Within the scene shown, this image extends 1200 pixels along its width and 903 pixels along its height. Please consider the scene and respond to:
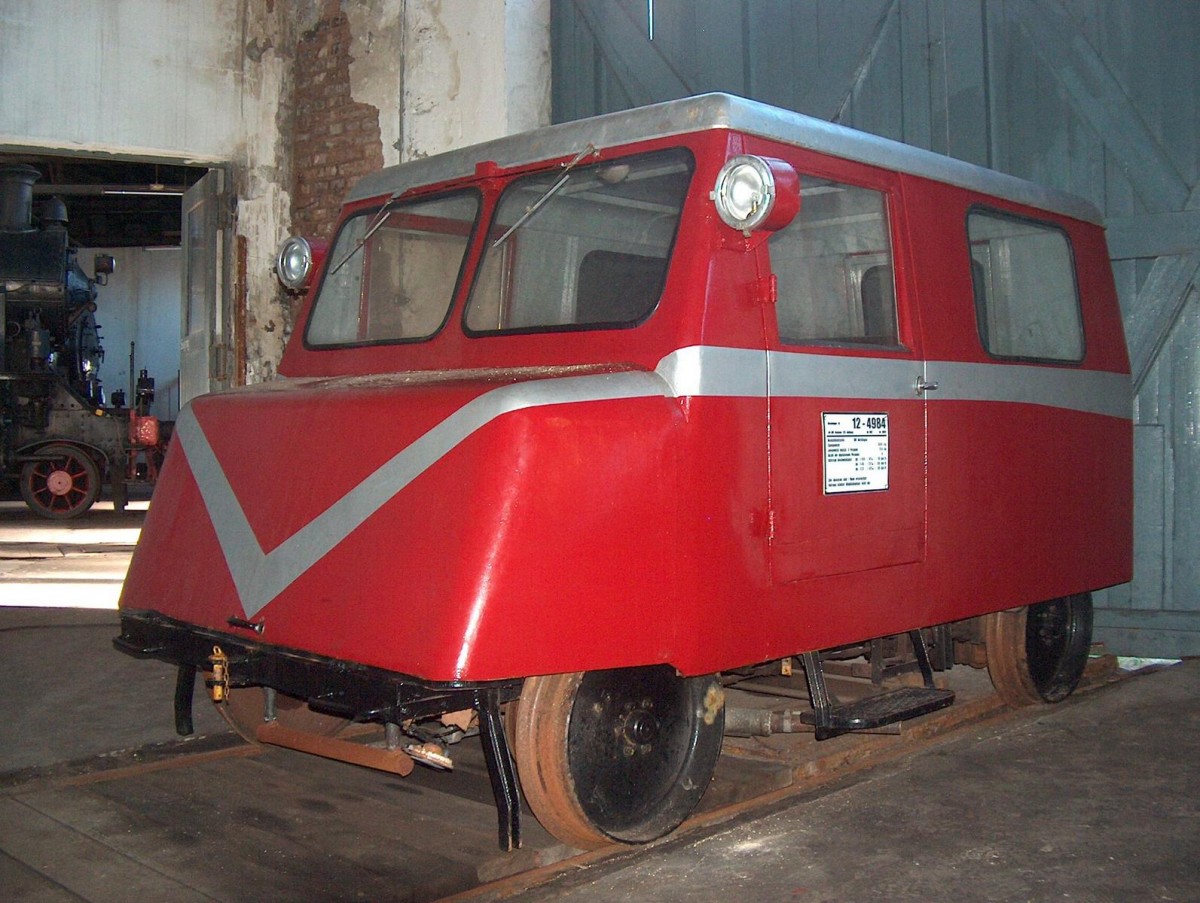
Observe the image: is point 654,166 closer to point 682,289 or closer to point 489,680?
point 682,289

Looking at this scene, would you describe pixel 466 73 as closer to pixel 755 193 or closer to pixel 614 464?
pixel 755 193

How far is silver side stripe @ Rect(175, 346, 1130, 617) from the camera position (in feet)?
12.0

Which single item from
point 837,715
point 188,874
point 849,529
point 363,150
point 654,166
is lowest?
point 188,874

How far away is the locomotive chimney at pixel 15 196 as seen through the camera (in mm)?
18814

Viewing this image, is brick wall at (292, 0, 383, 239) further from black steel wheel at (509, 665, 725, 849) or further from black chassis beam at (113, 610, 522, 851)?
black steel wheel at (509, 665, 725, 849)

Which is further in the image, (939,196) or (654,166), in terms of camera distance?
(939,196)

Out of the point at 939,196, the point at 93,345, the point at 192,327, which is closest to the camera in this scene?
the point at 939,196

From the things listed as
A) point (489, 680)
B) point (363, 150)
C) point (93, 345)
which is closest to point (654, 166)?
point (489, 680)

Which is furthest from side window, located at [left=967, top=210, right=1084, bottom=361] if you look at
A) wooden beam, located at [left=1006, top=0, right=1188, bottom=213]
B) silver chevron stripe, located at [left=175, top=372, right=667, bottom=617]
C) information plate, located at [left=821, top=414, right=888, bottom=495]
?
silver chevron stripe, located at [left=175, top=372, right=667, bottom=617]

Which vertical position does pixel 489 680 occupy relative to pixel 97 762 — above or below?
above

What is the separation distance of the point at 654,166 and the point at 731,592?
1431 millimetres

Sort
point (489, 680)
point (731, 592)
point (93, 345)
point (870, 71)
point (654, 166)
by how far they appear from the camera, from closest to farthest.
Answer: point (489, 680)
point (731, 592)
point (654, 166)
point (870, 71)
point (93, 345)

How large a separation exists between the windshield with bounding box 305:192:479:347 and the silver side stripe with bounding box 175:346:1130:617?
768 mm

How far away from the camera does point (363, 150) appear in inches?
340
